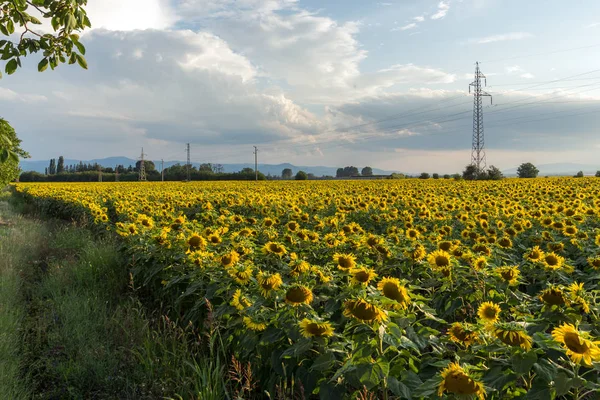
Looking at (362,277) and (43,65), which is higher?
(43,65)

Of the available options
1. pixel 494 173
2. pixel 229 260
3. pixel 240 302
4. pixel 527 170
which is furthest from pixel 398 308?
pixel 527 170

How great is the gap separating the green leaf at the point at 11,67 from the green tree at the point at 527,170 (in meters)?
49.5

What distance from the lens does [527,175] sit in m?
44.9

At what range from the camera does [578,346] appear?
1763 mm

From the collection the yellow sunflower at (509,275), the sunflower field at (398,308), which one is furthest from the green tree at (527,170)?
the yellow sunflower at (509,275)

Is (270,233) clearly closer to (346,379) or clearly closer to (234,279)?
(234,279)

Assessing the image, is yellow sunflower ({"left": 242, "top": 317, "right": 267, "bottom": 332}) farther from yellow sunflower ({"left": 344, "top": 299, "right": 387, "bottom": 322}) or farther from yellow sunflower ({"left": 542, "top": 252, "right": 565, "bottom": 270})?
yellow sunflower ({"left": 542, "top": 252, "right": 565, "bottom": 270})

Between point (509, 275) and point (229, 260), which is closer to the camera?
point (509, 275)

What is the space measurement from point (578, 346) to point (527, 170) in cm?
5042

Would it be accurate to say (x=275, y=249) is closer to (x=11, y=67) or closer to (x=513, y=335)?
(x=513, y=335)

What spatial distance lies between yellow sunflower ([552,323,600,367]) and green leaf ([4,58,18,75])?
452 cm

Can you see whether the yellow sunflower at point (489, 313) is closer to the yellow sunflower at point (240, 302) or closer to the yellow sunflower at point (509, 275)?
the yellow sunflower at point (509, 275)

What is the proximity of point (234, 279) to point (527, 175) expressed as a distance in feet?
162

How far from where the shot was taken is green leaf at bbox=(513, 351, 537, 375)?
1.73 meters
